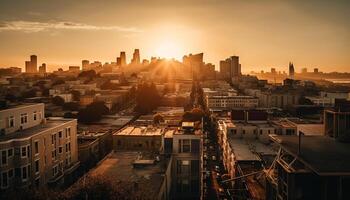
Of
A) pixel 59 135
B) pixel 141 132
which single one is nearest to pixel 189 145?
pixel 141 132

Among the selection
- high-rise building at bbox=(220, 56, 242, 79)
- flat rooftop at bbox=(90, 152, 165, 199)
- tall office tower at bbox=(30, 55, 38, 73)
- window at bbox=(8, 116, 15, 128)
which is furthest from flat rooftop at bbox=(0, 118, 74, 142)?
Answer: high-rise building at bbox=(220, 56, 242, 79)

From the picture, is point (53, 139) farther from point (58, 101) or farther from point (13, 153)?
point (58, 101)

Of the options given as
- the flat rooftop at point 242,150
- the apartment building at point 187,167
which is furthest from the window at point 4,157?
the flat rooftop at point 242,150

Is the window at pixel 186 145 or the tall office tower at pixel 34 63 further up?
the tall office tower at pixel 34 63

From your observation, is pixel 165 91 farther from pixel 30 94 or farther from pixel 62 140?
pixel 62 140

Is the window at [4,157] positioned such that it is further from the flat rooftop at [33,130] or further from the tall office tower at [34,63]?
the tall office tower at [34,63]

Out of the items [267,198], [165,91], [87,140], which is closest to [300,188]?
[267,198]
